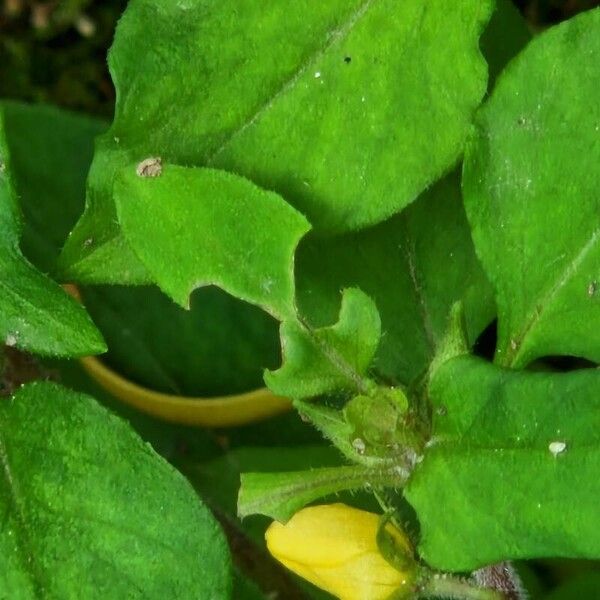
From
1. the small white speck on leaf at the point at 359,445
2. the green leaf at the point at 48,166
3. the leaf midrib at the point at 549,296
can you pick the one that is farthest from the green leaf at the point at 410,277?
the green leaf at the point at 48,166

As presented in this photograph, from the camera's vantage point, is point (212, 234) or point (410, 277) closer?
point (212, 234)

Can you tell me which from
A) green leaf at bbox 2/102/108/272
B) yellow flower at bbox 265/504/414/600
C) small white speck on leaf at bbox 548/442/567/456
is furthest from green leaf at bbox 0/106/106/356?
green leaf at bbox 2/102/108/272

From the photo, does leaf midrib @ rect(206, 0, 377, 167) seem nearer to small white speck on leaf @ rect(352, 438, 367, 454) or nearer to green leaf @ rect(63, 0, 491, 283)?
green leaf @ rect(63, 0, 491, 283)

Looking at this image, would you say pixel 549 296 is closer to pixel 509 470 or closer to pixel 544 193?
pixel 544 193

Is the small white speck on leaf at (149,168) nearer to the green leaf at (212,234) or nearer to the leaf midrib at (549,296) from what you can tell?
the green leaf at (212,234)

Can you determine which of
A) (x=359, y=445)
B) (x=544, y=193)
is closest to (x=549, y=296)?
(x=544, y=193)

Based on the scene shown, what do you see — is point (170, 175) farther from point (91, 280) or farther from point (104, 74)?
point (104, 74)

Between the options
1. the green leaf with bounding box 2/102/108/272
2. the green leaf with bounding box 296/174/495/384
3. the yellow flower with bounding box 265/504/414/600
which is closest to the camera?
the yellow flower with bounding box 265/504/414/600
